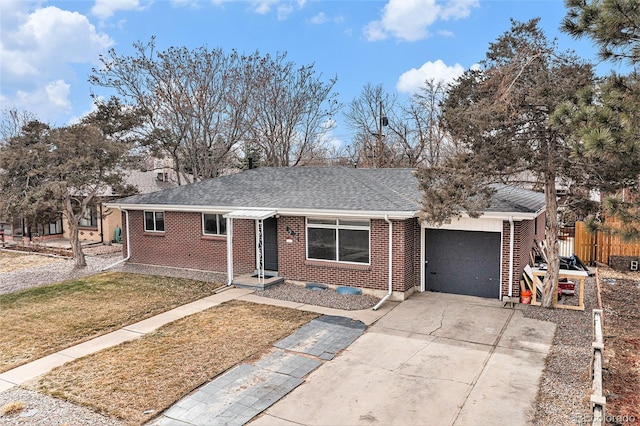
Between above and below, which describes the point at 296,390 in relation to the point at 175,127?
below

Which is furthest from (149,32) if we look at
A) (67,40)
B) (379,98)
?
(379,98)

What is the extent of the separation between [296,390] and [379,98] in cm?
2874

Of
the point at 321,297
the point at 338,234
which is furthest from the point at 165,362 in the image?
the point at 338,234

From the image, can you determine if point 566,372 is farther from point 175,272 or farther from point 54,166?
point 54,166

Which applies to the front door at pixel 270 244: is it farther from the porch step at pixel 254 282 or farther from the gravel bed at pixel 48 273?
the gravel bed at pixel 48 273

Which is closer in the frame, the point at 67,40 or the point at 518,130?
the point at 518,130

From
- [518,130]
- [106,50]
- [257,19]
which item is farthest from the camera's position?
[106,50]

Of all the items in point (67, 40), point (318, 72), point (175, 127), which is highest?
point (318, 72)

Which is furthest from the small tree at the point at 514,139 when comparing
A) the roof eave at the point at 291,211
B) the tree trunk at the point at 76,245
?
→ the tree trunk at the point at 76,245

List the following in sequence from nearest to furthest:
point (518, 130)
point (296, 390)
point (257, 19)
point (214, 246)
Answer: point (296, 390), point (518, 130), point (214, 246), point (257, 19)

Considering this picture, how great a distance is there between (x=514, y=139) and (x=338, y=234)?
5.28 m

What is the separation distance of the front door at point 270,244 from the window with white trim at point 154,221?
4.54 m

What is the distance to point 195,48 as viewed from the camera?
2319 centimetres

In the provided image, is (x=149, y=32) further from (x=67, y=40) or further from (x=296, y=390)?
(x=296, y=390)
